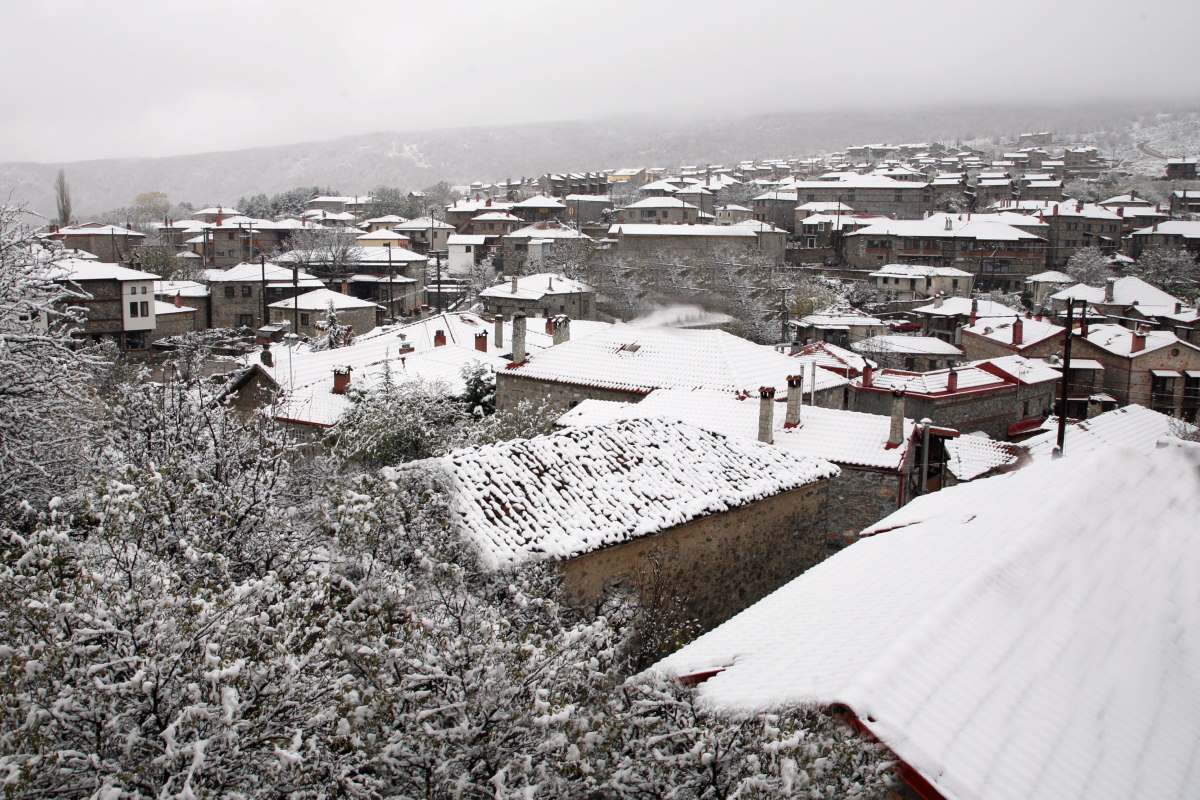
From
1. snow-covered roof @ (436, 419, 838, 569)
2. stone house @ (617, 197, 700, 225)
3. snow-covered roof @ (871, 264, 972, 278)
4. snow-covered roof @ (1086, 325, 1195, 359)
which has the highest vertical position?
stone house @ (617, 197, 700, 225)

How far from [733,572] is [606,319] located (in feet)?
135

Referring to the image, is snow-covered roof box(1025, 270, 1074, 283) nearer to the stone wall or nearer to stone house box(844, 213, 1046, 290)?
stone house box(844, 213, 1046, 290)

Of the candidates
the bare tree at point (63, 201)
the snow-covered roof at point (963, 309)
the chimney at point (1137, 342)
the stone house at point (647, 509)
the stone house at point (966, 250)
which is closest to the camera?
the stone house at point (647, 509)

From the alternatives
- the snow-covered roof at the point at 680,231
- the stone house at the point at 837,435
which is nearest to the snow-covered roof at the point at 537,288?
the snow-covered roof at the point at 680,231

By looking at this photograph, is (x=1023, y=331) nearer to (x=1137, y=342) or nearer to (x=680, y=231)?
(x=1137, y=342)

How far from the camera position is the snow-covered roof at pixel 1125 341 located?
4069cm

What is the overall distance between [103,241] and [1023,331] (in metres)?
58.4

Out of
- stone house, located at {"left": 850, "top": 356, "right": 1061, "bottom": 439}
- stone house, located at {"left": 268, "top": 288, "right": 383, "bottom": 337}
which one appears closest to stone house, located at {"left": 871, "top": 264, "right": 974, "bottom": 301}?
stone house, located at {"left": 850, "top": 356, "right": 1061, "bottom": 439}

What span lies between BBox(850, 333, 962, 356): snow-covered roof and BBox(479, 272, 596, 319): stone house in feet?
50.5

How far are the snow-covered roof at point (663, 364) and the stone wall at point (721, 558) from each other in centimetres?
917

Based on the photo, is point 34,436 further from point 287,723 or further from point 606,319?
point 606,319

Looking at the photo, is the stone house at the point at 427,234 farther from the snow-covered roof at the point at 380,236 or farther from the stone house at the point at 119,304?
the stone house at the point at 119,304

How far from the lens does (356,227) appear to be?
85125 millimetres

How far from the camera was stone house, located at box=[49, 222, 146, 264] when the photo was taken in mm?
64312
